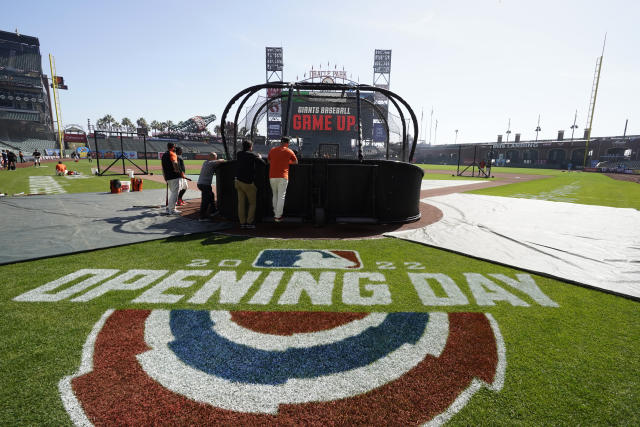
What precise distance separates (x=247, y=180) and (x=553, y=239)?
693 centimetres

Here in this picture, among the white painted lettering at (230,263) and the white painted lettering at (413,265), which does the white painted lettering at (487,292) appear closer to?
the white painted lettering at (413,265)

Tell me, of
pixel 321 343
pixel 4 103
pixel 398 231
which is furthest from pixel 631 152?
pixel 4 103

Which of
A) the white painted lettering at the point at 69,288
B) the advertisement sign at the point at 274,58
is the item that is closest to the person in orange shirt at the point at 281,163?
the white painted lettering at the point at 69,288

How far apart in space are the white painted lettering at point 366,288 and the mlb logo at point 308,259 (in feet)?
1.18

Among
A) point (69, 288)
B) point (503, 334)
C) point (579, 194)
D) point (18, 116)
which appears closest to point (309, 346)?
point (503, 334)

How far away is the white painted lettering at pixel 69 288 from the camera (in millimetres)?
3379

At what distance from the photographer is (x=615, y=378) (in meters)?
2.25

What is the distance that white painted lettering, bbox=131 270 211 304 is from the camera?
3.39 meters

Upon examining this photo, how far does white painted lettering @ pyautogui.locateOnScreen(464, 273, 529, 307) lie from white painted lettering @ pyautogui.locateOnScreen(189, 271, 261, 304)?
2884mm

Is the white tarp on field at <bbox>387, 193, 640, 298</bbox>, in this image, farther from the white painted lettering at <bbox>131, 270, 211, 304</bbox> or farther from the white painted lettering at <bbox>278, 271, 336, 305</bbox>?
the white painted lettering at <bbox>131, 270, 211, 304</bbox>

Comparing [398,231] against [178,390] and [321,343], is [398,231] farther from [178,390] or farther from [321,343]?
[178,390]

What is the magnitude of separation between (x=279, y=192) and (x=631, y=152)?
318 feet

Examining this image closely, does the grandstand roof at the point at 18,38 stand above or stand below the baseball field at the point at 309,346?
above

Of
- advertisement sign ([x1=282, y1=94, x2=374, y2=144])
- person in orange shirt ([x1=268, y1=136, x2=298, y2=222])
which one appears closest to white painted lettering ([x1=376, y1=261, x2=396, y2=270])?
person in orange shirt ([x1=268, y1=136, x2=298, y2=222])
